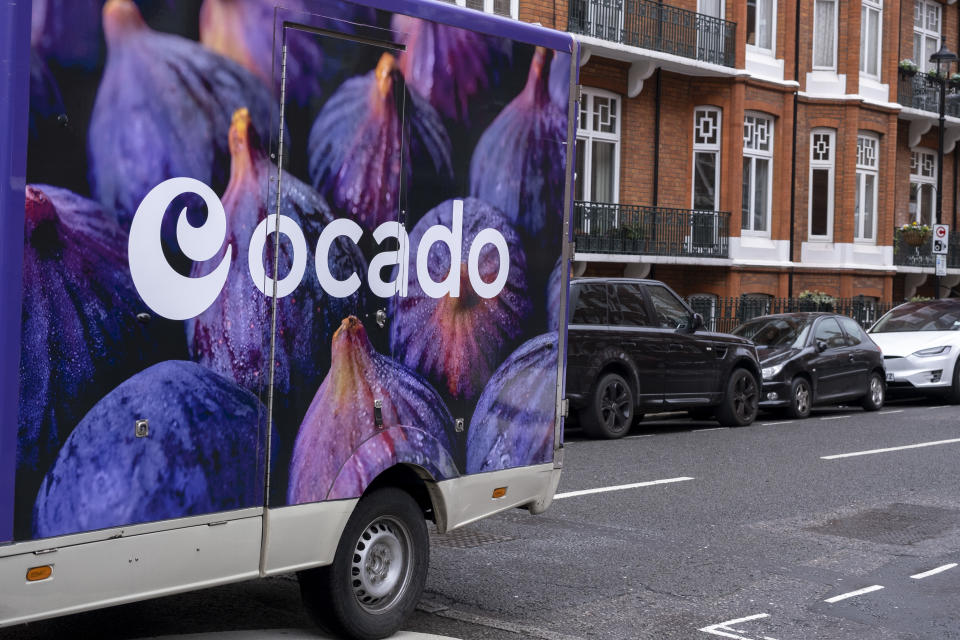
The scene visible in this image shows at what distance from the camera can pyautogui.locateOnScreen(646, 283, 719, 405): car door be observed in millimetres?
15055

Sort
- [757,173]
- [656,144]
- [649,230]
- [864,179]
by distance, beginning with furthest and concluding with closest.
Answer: [864,179]
[757,173]
[656,144]
[649,230]

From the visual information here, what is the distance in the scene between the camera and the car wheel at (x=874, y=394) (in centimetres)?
1922

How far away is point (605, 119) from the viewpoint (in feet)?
80.6

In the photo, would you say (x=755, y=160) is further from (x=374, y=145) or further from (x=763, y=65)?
(x=374, y=145)

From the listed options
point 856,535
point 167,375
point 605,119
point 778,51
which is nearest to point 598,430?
point 856,535

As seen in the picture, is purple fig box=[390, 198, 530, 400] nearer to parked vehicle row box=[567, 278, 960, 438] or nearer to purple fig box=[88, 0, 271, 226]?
purple fig box=[88, 0, 271, 226]

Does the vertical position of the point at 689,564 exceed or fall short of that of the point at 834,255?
it falls short

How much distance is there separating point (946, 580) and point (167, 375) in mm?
5122

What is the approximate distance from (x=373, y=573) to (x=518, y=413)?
3.93 ft

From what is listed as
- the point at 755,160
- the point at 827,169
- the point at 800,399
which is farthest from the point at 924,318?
the point at 827,169

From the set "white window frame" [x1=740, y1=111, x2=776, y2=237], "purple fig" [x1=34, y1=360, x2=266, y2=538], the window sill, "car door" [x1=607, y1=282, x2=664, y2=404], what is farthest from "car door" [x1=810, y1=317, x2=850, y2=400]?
"purple fig" [x1=34, y1=360, x2=266, y2=538]

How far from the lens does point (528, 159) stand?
21.5 ft

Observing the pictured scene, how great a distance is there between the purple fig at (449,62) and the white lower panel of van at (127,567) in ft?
7.15

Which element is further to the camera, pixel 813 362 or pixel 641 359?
pixel 813 362
